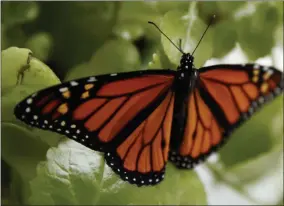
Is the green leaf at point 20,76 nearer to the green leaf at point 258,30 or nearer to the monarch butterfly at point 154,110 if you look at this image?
the monarch butterfly at point 154,110

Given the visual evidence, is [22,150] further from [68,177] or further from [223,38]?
[223,38]

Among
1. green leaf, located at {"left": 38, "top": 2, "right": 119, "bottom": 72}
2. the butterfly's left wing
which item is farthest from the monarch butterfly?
green leaf, located at {"left": 38, "top": 2, "right": 119, "bottom": 72}

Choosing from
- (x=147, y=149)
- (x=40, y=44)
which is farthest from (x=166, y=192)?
(x=40, y=44)

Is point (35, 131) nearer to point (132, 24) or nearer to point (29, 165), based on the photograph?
point (29, 165)

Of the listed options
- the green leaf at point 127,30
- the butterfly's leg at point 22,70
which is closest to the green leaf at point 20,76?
the butterfly's leg at point 22,70

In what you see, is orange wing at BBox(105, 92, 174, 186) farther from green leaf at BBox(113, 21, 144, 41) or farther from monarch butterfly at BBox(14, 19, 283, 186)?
green leaf at BBox(113, 21, 144, 41)

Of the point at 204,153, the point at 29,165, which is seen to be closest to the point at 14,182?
the point at 29,165
